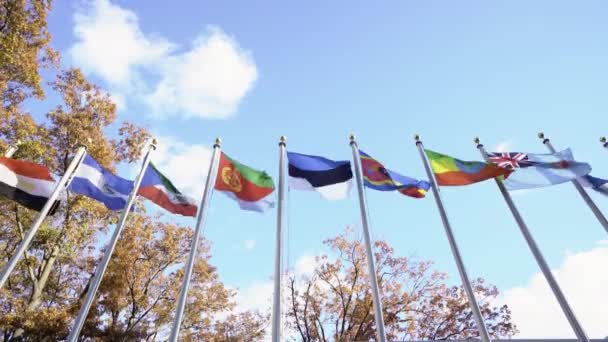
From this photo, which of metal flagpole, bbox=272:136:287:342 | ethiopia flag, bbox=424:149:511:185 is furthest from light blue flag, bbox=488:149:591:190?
metal flagpole, bbox=272:136:287:342

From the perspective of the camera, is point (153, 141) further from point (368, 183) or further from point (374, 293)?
point (374, 293)

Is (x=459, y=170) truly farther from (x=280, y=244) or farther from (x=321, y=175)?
(x=280, y=244)

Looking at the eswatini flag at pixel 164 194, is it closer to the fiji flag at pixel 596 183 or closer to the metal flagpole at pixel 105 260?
the metal flagpole at pixel 105 260

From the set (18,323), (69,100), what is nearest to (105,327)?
(18,323)

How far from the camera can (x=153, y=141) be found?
33.9ft

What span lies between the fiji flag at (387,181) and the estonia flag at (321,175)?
49 centimetres

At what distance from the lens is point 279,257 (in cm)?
793

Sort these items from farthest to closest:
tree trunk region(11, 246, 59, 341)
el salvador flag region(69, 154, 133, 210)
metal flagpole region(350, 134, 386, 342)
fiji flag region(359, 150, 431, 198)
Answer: tree trunk region(11, 246, 59, 341)
fiji flag region(359, 150, 431, 198)
el salvador flag region(69, 154, 133, 210)
metal flagpole region(350, 134, 386, 342)

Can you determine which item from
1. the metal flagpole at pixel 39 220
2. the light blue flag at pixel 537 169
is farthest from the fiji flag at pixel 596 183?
the metal flagpole at pixel 39 220

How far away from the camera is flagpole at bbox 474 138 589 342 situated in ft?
25.0

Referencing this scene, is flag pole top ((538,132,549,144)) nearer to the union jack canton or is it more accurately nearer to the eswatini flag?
the union jack canton

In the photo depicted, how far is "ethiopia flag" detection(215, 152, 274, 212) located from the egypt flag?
12.9 ft

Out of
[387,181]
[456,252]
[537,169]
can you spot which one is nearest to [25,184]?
[387,181]

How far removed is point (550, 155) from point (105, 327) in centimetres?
1784
